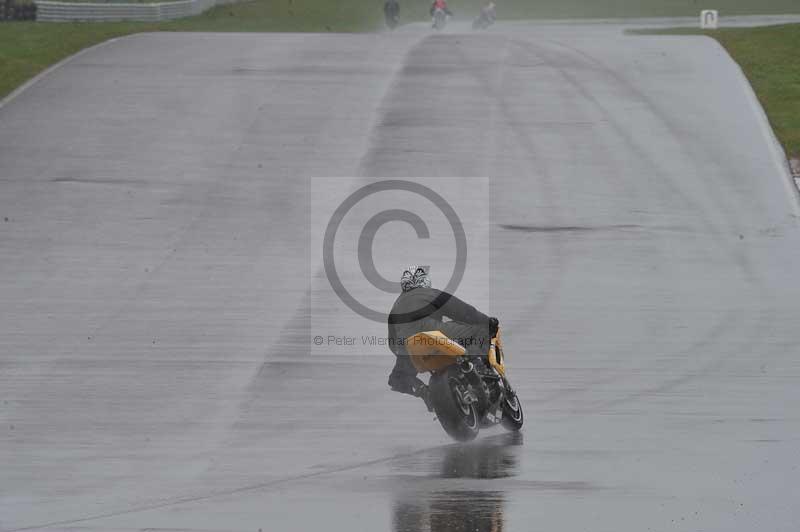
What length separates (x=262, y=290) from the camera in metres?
18.7

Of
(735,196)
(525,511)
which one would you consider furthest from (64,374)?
(735,196)

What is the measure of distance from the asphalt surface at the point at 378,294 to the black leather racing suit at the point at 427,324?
619mm

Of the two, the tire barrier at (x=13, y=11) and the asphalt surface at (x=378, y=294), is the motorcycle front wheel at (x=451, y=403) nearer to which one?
the asphalt surface at (x=378, y=294)

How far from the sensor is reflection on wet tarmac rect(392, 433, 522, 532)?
880 centimetres

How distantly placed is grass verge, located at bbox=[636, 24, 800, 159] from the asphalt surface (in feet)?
1.95

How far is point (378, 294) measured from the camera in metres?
18.8

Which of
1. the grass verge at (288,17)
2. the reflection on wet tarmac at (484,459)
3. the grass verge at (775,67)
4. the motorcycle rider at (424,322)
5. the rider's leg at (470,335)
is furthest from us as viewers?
the grass verge at (288,17)

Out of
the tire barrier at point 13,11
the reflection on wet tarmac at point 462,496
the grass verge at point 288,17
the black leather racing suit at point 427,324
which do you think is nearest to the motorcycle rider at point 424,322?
the black leather racing suit at point 427,324

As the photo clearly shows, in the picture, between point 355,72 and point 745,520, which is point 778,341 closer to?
point 745,520

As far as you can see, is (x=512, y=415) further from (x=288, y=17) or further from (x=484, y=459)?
(x=288, y=17)

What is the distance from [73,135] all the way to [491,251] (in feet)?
34.8

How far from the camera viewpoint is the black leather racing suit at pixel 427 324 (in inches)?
464

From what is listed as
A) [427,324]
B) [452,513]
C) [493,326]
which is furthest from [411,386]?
[452,513]

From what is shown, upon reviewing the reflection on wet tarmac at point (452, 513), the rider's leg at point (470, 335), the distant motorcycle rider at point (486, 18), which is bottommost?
the distant motorcycle rider at point (486, 18)
